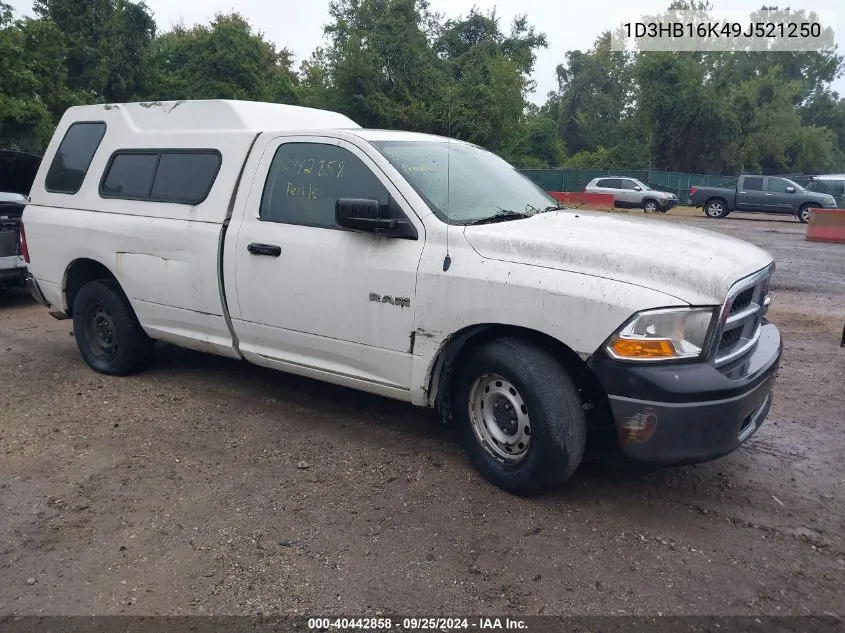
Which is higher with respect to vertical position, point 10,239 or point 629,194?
point 629,194

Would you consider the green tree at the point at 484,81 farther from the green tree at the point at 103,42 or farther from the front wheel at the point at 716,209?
the green tree at the point at 103,42

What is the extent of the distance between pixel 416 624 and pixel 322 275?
7.06ft

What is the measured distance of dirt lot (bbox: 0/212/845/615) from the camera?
302 centimetres

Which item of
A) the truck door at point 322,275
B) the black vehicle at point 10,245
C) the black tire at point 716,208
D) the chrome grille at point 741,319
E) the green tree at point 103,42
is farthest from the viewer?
the green tree at point 103,42

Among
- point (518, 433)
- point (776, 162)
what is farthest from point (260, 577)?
point (776, 162)

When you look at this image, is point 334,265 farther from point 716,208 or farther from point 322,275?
point 716,208

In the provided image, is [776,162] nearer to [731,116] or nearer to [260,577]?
[731,116]

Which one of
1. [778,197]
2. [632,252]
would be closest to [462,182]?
[632,252]

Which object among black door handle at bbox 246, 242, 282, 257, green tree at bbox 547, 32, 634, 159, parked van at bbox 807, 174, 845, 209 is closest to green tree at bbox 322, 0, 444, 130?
parked van at bbox 807, 174, 845, 209

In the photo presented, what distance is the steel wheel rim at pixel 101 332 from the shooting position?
228 inches

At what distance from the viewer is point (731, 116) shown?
135ft

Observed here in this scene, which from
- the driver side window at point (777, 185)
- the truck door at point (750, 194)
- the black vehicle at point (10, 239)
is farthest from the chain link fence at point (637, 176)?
the black vehicle at point (10, 239)

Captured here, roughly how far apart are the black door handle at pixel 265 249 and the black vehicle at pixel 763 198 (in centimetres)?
2503

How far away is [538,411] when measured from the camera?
3564mm
